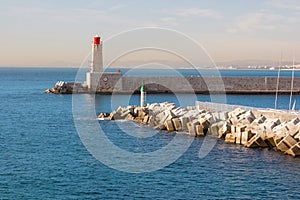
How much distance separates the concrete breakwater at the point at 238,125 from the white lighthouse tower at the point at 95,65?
21.9 metres

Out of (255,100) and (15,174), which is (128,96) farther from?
(15,174)

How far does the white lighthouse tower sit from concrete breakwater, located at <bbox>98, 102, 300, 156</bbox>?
2195 cm

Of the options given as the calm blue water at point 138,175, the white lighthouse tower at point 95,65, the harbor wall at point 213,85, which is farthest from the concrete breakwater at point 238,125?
the harbor wall at point 213,85

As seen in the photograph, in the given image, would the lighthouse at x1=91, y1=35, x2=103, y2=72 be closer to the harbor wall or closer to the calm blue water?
the harbor wall

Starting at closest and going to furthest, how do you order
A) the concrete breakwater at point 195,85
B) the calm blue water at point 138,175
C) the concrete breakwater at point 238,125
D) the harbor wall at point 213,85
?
the calm blue water at point 138,175 → the concrete breakwater at point 238,125 → the concrete breakwater at point 195,85 → the harbor wall at point 213,85

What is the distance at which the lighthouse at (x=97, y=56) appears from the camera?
179 feet

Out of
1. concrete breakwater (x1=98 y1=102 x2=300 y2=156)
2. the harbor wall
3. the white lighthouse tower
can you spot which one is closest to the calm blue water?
concrete breakwater (x1=98 y1=102 x2=300 y2=156)

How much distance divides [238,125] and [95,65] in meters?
31.8

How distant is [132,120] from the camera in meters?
33.7

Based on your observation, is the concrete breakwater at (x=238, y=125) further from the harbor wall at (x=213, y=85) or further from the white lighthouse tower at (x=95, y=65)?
the harbor wall at (x=213, y=85)

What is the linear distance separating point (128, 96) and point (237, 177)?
37217 millimetres

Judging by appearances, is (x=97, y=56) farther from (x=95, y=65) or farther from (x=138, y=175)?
(x=138, y=175)

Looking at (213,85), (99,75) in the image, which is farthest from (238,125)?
(213,85)

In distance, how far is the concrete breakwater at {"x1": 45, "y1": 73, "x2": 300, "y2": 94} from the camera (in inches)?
2178
